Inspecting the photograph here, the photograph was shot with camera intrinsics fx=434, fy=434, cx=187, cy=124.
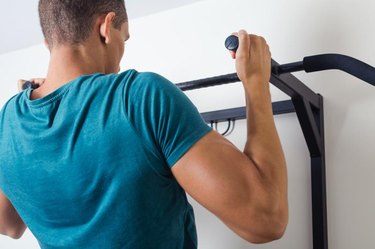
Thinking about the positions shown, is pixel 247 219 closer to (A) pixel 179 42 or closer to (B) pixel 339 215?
(B) pixel 339 215

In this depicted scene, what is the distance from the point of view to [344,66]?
800mm

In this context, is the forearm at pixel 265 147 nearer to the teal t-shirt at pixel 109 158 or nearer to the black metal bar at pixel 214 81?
the teal t-shirt at pixel 109 158

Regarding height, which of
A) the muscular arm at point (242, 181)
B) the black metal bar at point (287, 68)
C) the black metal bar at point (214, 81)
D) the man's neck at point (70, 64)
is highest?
the man's neck at point (70, 64)

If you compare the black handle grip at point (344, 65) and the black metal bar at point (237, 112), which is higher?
the black handle grip at point (344, 65)

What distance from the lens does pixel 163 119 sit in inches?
24.8

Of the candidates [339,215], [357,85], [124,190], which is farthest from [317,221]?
[124,190]

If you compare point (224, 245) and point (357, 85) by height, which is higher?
point (357, 85)

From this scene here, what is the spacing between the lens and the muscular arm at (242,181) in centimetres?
60

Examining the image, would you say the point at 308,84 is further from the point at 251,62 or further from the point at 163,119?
the point at 163,119

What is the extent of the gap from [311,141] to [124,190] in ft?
1.81

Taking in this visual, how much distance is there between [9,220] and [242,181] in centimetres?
58

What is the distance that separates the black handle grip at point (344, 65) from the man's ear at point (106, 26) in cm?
37

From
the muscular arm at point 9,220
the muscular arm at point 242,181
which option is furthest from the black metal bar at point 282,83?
the muscular arm at point 9,220

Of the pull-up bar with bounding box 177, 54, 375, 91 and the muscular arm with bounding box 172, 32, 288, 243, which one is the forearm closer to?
the muscular arm with bounding box 172, 32, 288, 243
